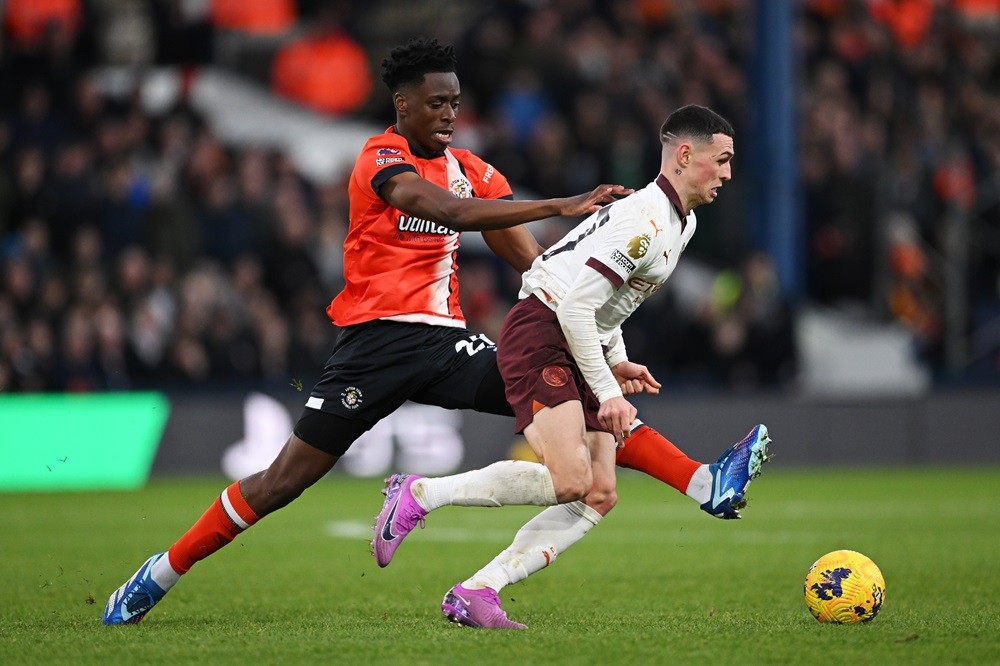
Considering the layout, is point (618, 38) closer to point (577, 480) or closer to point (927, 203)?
point (927, 203)

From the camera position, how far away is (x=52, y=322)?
1416cm

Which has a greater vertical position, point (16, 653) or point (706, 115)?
point (706, 115)

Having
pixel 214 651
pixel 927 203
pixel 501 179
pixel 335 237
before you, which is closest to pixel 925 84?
pixel 927 203

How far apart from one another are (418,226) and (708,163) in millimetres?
1252

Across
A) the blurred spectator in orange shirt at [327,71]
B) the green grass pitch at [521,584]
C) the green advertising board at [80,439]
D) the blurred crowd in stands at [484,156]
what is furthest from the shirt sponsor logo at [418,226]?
the blurred spectator in orange shirt at [327,71]

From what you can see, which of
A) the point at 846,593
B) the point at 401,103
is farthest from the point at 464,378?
the point at 846,593

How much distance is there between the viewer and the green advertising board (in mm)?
14062

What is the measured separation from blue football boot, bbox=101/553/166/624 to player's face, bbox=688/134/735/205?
274cm

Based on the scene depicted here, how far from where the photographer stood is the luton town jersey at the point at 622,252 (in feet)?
19.8

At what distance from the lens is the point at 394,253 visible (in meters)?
6.57

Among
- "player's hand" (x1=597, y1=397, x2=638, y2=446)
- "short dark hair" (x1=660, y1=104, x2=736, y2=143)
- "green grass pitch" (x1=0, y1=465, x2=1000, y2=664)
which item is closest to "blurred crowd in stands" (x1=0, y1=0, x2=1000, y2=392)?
"green grass pitch" (x1=0, y1=465, x2=1000, y2=664)

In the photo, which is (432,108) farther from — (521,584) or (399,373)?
(521,584)

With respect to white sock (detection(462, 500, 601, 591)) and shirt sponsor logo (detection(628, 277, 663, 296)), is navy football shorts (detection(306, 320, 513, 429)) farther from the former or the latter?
shirt sponsor logo (detection(628, 277, 663, 296))

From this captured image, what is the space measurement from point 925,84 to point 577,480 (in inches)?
584
